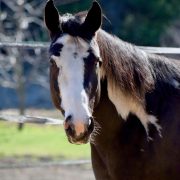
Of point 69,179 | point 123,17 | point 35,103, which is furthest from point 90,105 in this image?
point 123,17

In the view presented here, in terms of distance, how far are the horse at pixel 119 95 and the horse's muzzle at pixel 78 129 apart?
149 mm

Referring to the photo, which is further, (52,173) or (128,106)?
(52,173)

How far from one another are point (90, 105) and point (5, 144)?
7.31 meters

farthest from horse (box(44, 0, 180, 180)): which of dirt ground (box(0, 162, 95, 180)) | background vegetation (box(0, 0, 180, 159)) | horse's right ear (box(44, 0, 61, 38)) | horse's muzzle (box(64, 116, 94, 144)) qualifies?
background vegetation (box(0, 0, 180, 159))

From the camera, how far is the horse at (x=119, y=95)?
12.3ft

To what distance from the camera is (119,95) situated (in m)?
3.93

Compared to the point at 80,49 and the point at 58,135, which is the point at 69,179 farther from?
the point at 80,49

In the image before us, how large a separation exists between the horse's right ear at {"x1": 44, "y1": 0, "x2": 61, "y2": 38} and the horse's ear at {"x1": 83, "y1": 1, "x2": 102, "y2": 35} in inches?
6.3

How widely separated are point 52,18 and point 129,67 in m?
0.51

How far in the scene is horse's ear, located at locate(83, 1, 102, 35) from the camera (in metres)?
3.82

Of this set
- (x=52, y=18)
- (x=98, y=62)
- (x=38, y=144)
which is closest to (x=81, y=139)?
(x=98, y=62)

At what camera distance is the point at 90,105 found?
3.71 metres

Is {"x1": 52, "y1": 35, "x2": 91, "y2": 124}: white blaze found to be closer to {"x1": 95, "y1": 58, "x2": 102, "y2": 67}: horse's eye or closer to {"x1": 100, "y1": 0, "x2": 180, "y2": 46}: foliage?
{"x1": 95, "y1": 58, "x2": 102, "y2": 67}: horse's eye

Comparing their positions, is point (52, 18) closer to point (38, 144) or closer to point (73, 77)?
point (73, 77)
